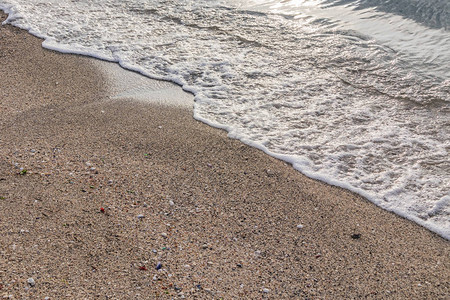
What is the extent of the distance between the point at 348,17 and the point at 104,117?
15.7 ft

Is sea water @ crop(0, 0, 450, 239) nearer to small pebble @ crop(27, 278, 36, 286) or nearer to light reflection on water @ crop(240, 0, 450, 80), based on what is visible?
light reflection on water @ crop(240, 0, 450, 80)

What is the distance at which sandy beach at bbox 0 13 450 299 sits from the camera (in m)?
2.63

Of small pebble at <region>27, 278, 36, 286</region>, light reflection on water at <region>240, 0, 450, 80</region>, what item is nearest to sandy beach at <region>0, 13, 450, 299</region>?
small pebble at <region>27, 278, 36, 286</region>

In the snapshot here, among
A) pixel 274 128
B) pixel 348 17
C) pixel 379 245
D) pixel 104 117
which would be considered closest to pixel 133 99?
pixel 104 117

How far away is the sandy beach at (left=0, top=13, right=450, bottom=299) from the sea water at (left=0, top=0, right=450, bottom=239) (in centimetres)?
39

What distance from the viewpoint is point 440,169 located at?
3.99m

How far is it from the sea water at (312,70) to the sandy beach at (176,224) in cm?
39

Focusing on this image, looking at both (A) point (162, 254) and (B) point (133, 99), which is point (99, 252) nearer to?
(A) point (162, 254)

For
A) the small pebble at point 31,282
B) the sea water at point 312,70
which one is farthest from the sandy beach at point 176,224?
the sea water at point 312,70

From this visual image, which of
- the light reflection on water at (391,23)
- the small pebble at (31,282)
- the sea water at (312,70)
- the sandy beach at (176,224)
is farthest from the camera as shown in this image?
the light reflection on water at (391,23)

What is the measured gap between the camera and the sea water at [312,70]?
402 centimetres

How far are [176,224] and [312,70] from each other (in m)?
3.36

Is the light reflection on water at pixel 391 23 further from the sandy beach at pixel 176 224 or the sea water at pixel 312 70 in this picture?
→ the sandy beach at pixel 176 224

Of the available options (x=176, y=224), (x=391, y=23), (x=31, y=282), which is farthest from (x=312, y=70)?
(x=31, y=282)
